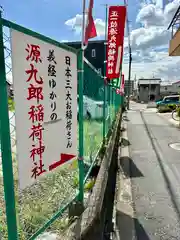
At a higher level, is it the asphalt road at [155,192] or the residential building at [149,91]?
the residential building at [149,91]

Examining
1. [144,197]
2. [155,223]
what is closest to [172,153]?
[144,197]

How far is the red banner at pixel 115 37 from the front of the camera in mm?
6320

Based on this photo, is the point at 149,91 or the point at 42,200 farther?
the point at 149,91

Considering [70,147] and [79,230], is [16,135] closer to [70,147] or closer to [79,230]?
[70,147]

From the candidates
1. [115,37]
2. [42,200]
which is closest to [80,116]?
[42,200]

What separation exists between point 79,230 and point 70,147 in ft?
2.36

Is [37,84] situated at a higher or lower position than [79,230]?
higher

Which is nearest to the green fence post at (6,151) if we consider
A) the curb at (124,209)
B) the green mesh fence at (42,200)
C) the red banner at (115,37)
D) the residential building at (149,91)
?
the green mesh fence at (42,200)

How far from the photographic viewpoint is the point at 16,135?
1163mm

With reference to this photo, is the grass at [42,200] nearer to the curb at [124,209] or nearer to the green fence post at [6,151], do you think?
the green fence post at [6,151]

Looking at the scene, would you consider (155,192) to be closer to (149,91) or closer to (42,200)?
(42,200)

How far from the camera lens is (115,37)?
660 cm

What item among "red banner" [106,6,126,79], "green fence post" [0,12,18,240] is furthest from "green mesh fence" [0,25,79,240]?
"red banner" [106,6,126,79]

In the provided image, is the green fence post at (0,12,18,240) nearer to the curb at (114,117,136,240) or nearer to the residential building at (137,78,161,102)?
the curb at (114,117,136,240)
